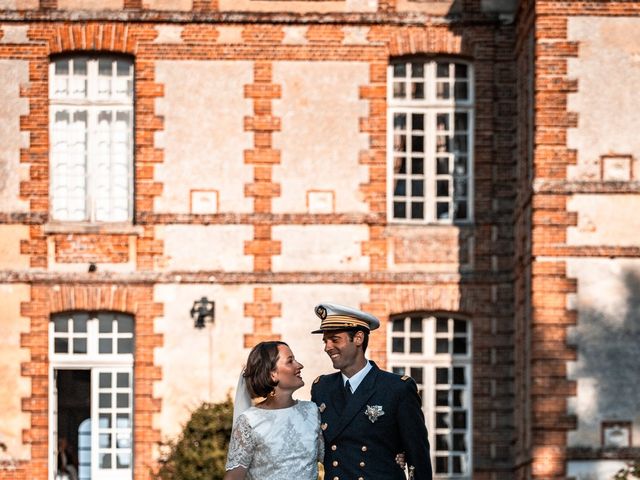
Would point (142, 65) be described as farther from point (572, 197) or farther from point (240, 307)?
point (572, 197)

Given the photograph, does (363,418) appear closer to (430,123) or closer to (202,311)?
(202,311)

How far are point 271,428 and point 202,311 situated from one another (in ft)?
35.7

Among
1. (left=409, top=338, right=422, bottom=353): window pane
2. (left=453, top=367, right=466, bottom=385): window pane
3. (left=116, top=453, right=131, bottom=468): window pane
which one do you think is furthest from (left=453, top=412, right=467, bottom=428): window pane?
(left=116, top=453, right=131, bottom=468): window pane

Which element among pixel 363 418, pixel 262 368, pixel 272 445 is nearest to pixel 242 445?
pixel 272 445

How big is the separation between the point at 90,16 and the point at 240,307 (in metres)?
3.39

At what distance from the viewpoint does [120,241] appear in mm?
18406

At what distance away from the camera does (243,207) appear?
1839 centimetres

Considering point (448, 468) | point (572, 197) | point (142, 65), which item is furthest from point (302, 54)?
point (448, 468)

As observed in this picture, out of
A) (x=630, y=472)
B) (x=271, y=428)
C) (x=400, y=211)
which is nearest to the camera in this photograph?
(x=271, y=428)

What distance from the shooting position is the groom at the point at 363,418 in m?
7.60

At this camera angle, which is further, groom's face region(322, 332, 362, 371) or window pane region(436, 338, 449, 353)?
window pane region(436, 338, 449, 353)

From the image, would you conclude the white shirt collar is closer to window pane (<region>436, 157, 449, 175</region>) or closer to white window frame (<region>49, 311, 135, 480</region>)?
white window frame (<region>49, 311, 135, 480</region>)

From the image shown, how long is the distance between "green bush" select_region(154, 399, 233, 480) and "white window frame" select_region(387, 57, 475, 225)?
9.30ft

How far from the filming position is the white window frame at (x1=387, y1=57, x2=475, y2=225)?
733 inches
